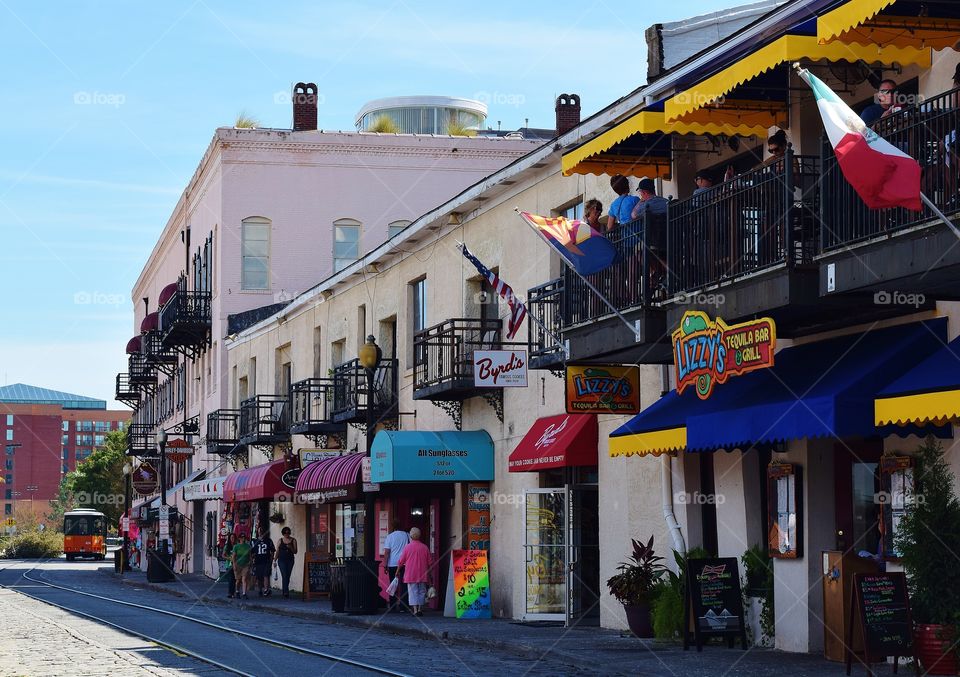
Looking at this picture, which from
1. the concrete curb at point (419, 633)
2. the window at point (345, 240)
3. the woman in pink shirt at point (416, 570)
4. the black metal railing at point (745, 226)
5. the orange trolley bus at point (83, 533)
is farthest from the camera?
the orange trolley bus at point (83, 533)

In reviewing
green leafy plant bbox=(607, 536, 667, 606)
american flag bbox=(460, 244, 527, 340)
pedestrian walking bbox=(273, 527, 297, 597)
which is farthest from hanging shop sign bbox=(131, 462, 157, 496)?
green leafy plant bbox=(607, 536, 667, 606)

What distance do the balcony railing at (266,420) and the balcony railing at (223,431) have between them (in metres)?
2.19

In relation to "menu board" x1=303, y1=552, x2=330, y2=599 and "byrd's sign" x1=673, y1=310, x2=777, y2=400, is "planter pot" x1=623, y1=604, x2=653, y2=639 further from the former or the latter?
"menu board" x1=303, y1=552, x2=330, y2=599

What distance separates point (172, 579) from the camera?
4738 centimetres

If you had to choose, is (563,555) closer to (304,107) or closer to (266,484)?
(266,484)

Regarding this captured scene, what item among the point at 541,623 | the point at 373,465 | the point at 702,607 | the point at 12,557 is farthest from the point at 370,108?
the point at 12,557

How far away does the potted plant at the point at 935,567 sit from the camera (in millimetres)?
13250

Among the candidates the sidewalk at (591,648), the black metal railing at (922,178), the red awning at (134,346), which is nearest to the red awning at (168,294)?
the red awning at (134,346)

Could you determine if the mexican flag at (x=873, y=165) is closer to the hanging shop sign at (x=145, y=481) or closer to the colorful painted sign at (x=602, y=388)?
the colorful painted sign at (x=602, y=388)

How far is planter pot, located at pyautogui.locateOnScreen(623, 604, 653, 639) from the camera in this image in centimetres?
1883

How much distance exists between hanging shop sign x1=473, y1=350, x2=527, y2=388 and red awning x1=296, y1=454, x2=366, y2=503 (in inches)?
287

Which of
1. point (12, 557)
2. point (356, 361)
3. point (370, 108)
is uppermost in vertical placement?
point (370, 108)

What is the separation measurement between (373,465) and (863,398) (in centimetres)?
1412

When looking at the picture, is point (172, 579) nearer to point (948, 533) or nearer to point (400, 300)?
point (400, 300)
